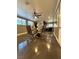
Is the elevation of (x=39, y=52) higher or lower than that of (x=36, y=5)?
lower

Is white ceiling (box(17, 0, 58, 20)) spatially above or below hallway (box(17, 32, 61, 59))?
above

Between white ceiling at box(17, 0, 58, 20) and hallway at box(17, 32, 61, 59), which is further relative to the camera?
white ceiling at box(17, 0, 58, 20)

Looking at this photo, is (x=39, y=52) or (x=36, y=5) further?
(x=36, y=5)

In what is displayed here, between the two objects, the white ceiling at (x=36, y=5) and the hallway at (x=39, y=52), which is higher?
the white ceiling at (x=36, y=5)

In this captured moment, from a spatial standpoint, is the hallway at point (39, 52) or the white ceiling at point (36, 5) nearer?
the hallway at point (39, 52)
